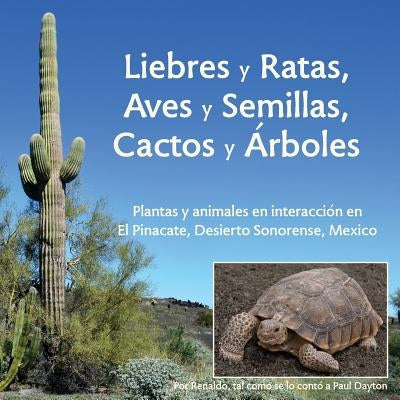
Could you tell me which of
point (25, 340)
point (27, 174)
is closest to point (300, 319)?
point (25, 340)

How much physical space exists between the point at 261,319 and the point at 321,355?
3.27 ft

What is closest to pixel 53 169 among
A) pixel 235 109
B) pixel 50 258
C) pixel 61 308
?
pixel 50 258

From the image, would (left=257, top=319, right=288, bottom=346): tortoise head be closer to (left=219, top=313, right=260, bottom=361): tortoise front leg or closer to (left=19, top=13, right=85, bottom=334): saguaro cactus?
(left=219, top=313, right=260, bottom=361): tortoise front leg

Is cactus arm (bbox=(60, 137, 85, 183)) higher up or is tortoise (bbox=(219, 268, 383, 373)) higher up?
cactus arm (bbox=(60, 137, 85, 183))

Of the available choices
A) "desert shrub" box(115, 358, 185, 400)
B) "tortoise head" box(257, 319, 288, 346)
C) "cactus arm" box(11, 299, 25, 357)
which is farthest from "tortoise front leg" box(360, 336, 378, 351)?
"cactus arm" box(11, 299, 25, 357)

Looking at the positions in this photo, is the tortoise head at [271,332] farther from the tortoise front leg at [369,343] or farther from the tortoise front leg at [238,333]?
the tortoise front leg at [369,343]

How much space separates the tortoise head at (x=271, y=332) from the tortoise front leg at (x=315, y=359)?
13.9 inches

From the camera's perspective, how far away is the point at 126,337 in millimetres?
18562

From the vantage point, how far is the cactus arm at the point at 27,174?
1823 centimetres

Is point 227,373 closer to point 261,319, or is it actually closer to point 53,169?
point 261,319

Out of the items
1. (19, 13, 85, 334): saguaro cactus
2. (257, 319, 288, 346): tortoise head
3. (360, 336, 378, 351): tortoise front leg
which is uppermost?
(19, 13, 85, 334): saguaro cactus

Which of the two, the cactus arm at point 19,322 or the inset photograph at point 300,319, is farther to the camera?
the cactus arm at point 19,322

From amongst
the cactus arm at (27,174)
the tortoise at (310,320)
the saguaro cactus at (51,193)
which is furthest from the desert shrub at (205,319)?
the tortoise at (310,320)

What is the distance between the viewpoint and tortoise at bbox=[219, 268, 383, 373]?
10695 mm
